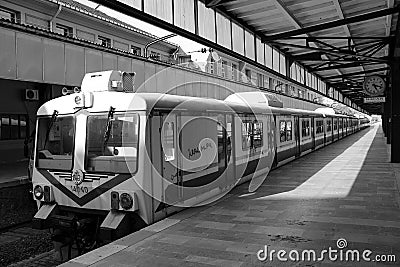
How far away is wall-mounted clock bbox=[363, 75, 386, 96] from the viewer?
57.6ft

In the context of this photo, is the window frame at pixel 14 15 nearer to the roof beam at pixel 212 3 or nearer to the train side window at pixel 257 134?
the roof beam at pixel 212 3

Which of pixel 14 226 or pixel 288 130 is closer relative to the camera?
pixel 14 226

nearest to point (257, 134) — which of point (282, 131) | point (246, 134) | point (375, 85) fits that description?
point (246, 134)

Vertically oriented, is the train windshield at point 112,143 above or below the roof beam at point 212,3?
below

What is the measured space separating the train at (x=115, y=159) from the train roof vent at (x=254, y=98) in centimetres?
304

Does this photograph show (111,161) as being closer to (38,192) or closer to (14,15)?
(38,192)

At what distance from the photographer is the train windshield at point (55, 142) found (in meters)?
6.32

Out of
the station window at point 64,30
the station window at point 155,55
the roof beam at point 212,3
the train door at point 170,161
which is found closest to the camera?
the train door at point 170,161

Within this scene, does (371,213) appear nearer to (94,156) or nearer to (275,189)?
(275,189)

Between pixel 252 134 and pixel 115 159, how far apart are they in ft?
17.0

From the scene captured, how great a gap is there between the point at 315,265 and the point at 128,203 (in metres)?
2.72

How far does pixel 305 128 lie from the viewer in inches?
682

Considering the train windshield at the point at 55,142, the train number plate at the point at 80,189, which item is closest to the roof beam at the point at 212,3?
the train windshield at the point at 55,142

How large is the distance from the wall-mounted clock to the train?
12.4 meters
